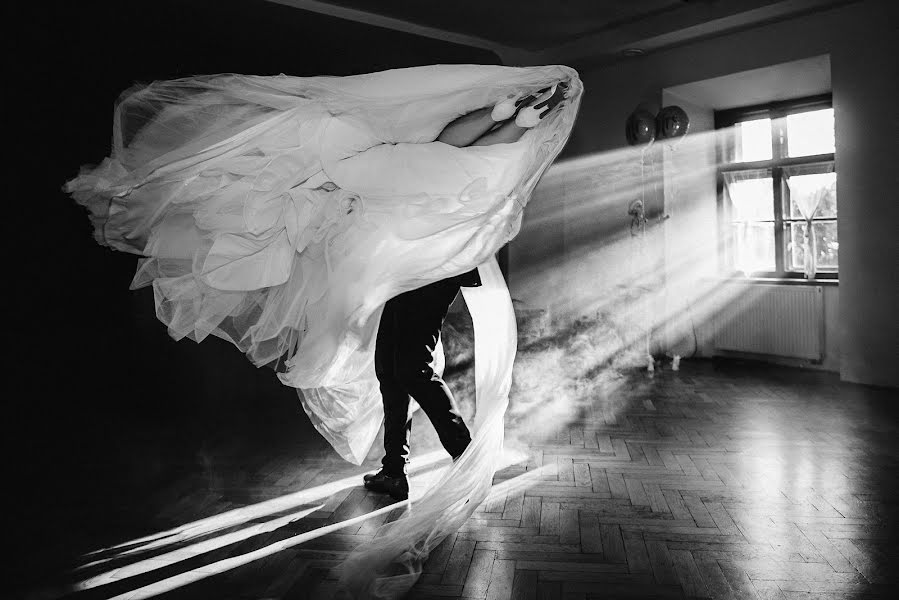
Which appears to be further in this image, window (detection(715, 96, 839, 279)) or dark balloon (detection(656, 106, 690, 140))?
window (detection(715, 96, 839, 279))

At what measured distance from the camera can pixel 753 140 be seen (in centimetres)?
672

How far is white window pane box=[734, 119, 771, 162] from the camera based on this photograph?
21.7 feet

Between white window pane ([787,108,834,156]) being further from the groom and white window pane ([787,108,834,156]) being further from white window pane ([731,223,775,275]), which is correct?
the groom

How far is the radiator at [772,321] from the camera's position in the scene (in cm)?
596

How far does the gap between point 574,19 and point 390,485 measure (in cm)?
506

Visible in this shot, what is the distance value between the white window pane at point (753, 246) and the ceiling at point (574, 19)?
184 centimetres

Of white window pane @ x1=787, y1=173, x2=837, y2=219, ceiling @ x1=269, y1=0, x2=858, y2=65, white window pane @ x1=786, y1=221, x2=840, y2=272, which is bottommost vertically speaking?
white window pane @ x1=786, y1=221, x2=840, y2=272

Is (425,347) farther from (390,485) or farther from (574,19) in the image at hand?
(574,19)

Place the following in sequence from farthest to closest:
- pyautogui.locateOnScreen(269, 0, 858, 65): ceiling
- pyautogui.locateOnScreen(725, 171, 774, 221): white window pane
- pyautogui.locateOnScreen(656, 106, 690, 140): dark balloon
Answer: pyautogui.locateOnScreen(725, 171, 774, 221): white window pane → pyautogui.locateOnScreen(656, 106, 690, 140): dark balloon → pyautogui.locateOnScreen(269, 0, 858, 65): ceiling

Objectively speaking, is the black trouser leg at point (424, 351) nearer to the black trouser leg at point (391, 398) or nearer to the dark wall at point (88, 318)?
the black trouser leg at point (391, 398)

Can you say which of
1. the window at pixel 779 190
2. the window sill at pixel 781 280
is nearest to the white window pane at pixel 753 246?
the window at pixel 779 190

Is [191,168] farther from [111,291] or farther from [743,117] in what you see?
[743,117]

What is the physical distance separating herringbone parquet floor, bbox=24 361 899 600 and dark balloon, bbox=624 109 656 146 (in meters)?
3.34

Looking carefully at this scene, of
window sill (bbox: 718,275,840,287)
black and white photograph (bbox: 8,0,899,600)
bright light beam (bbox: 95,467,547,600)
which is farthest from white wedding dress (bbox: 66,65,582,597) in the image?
window sill (bbox: 718,275,840,287)
